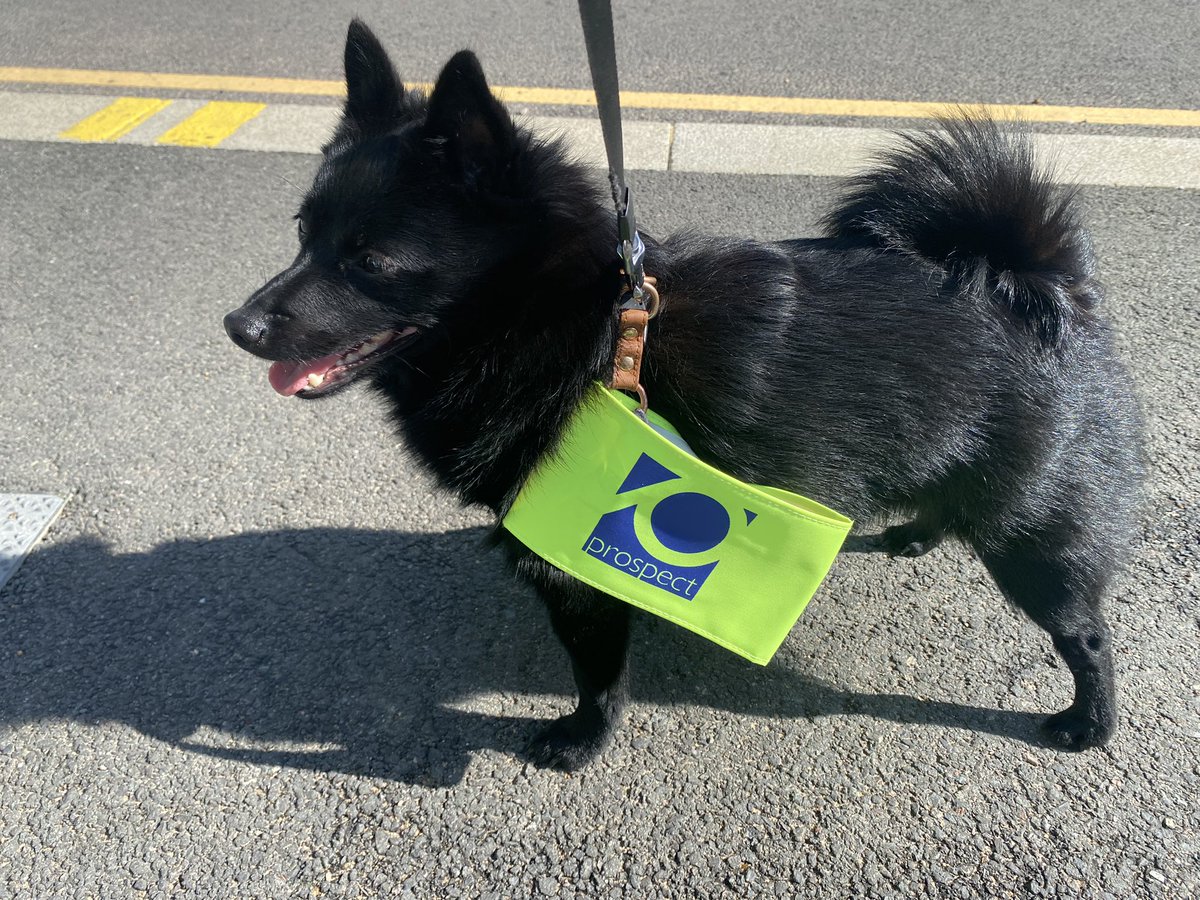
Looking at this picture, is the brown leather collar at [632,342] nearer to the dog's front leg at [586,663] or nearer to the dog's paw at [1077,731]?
the dog's front leg at [586,663]

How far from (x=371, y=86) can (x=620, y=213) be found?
78 centimetres

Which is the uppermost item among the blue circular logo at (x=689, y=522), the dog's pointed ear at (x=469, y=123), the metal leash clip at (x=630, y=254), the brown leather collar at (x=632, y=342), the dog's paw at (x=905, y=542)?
the dog's pointed ear at (x=469, y=123)

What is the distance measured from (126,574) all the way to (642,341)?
1.74m

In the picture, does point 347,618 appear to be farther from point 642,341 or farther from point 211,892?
point 642,341

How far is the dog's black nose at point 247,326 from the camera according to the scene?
1704 millimetres

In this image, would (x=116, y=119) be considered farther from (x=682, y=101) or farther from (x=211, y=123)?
(x=682, y=101)

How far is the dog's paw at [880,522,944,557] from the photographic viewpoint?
2.51 meters

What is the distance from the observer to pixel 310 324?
171 centimetres

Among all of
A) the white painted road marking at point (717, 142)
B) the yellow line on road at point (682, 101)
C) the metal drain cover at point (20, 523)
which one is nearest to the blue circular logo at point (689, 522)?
the metal drain cover at point (20, 523)

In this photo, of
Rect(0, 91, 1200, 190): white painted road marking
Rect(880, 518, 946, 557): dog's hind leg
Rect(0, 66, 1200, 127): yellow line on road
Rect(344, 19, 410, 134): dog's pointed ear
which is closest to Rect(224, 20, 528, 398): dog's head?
Rect(344, 19, 410, 134): dog's pointed ear

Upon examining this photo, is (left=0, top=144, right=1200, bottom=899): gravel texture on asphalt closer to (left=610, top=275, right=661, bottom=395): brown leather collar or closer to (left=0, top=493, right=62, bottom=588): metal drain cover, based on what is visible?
(left=0, top=493, right=62, bottom=588): metal drain cover

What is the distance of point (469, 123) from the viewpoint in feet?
5.33

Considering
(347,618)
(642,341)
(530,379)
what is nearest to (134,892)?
(347,618)

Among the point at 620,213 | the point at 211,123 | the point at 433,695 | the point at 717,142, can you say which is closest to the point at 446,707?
the point at 433,695
